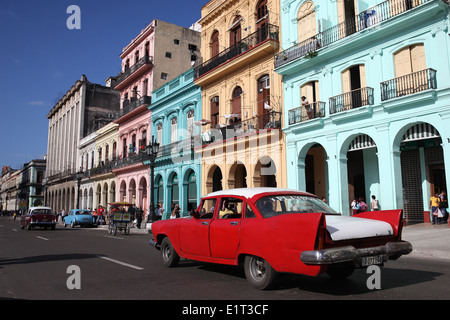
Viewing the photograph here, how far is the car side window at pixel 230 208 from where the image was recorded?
591 centimetres

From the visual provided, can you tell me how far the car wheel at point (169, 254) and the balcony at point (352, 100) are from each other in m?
11.7

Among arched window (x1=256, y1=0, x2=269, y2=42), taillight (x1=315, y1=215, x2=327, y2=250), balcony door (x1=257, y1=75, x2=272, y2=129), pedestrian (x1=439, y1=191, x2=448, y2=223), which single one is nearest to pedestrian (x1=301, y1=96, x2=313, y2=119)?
balcony door (x1=257, y1=75, x2=272, y2=129)

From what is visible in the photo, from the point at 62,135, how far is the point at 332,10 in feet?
162

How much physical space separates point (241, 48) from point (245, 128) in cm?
486

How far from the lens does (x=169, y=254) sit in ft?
24.3

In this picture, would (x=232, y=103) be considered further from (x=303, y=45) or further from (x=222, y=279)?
(x=222, y=279)

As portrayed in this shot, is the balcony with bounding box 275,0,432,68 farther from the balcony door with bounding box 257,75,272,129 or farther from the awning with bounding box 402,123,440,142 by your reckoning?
the awning with bounding box 402,123,440,142

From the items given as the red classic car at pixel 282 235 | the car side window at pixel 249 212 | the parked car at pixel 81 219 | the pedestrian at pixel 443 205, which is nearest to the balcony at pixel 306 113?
the pedestrian at pixel 443 205

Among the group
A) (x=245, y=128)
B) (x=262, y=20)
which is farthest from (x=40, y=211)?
(x=262, y=20)

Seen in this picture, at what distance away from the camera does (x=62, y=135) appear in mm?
56781

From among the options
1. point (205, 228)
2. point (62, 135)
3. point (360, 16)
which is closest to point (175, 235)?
point (205, 228)

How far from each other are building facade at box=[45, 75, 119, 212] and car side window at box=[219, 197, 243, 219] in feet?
139

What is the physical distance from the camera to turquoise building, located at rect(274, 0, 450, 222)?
45.7ft

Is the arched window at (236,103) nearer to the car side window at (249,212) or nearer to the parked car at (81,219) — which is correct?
the parked car at (81,219)
